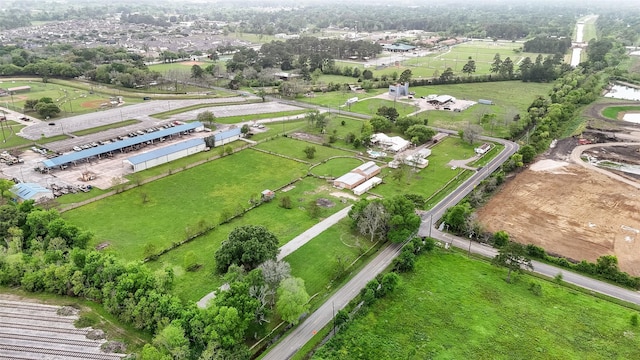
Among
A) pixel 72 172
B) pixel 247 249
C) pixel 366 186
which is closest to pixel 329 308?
pixel 247 249

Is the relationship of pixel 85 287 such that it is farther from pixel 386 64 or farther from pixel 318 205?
pixel 386 64

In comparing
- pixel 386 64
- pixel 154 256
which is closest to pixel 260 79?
pixel 386 64

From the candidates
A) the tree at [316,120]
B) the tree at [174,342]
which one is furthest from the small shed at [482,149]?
the tree at [174,342]

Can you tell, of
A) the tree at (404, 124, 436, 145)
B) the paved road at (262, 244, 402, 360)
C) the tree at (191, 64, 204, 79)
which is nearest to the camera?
the paved road at (262, 244, 402, 360)

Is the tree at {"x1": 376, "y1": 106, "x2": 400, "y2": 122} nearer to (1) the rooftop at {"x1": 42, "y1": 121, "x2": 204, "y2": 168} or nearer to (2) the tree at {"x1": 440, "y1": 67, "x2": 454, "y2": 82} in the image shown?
(1) the rooftop at {"x1": 42, "y1": 121, "x2": 204, "y2": 168}

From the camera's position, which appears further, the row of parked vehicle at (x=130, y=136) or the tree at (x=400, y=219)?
the row of parked vehicle at (x=130, y=136)

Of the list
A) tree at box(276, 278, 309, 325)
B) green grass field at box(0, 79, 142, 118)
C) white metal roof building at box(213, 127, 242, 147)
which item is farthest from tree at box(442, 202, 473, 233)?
green grass field at box(0, 79, 142, 118)

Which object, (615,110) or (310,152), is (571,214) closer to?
(310,152)

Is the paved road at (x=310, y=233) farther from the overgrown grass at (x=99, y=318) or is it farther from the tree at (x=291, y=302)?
the overgrown grass at (x=99, y=318)
